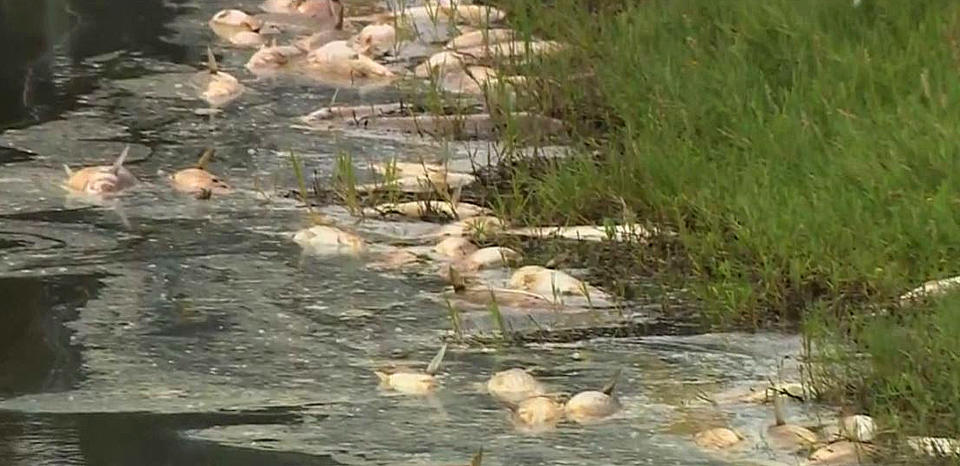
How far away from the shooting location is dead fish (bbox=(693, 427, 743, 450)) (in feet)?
12.2

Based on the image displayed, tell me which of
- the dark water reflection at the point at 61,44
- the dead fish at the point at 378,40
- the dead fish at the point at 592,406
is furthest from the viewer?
the dead fish at the point at 378,40

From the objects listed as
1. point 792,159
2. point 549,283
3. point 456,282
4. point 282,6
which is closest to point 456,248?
point 456,282

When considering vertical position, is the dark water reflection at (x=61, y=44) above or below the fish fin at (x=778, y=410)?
above

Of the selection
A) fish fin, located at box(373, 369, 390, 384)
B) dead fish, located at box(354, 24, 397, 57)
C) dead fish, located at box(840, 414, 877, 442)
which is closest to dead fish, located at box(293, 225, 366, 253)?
fish fin, located at box(373, 369, 390, 384)

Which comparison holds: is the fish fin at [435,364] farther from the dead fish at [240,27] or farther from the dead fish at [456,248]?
the dead fish at [240,27]

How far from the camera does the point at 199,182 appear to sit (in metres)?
5.64

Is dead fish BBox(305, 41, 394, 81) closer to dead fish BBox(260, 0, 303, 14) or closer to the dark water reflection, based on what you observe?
the dark water reflection

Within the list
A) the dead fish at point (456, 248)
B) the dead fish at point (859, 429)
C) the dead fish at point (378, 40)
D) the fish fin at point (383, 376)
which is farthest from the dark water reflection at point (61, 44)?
the dead fish at point (859, 429)

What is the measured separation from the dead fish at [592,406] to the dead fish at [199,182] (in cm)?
203

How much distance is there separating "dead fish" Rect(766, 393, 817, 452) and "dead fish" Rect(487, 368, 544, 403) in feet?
1.74

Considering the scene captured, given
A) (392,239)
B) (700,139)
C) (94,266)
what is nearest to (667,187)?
(700,139)

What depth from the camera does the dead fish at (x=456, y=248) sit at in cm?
503

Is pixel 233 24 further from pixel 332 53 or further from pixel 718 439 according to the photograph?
pixel 718 439

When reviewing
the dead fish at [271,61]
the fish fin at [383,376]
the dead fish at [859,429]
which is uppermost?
the dead fish at [271,61]
